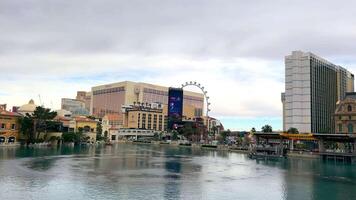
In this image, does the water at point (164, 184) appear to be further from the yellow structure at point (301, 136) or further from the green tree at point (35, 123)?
the green tree at point (35, 123)

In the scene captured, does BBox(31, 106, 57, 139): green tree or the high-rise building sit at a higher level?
the high-rise building

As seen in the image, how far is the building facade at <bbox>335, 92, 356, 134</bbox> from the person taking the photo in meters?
121

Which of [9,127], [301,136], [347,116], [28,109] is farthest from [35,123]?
[347,116]

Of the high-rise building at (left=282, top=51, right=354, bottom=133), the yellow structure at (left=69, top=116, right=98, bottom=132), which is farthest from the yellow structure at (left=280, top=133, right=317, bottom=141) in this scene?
the yellow structure at (left=69, top=116, right=98, bottom=132)

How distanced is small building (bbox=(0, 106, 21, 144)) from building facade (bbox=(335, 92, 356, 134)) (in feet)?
347

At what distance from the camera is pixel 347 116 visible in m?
123

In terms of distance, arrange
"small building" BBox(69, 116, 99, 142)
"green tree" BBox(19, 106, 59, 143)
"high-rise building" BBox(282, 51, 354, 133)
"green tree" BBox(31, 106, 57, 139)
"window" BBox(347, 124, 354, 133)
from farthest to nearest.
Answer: "high-rise building" BBox(282, 51, 354, 133) < "small building" BBox(69, 116, 99, 142) < "green tree" BBox(31, 106, 57, 139) < "green tree" BBox(19, 106, 59, 143) < "window" BBox(347, 124, 354, 133)

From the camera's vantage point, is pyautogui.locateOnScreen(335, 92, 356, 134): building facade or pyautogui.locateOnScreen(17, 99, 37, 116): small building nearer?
pyautogui.locateOnScreen(335, 92, 356, 134): building facade

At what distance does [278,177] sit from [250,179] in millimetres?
5938

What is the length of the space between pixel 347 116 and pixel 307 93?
54.0 meters

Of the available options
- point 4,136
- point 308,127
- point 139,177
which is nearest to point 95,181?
point 139,177

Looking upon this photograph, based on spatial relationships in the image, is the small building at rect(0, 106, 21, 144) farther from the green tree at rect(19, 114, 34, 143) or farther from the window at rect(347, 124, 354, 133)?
the window at rect(347, 124, 354, 133)

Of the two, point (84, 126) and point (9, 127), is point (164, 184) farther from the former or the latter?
point (84, 126)

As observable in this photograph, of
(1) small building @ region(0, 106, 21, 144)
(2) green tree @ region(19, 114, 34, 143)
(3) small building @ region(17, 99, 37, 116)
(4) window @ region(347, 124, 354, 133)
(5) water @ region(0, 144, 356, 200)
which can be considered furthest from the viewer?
(3) small building @ region(17, 99, 37, 116)
